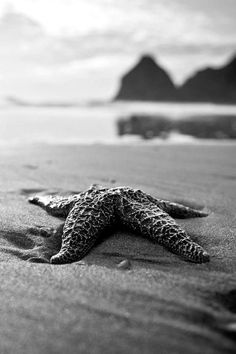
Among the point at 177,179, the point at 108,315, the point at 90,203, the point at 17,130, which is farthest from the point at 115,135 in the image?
the point at 108,315

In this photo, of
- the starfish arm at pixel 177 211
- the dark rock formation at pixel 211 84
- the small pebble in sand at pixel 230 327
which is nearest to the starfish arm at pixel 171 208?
the starfish arm at pixel 177 211

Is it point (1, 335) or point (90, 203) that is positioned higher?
point (90, 203)

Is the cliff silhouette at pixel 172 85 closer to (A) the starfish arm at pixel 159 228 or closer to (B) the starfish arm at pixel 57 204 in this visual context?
(B) the starfish arm at pixel 57 204

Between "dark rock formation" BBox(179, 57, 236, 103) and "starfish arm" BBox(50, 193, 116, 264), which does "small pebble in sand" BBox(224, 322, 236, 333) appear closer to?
"starfish arm" BBox(50, 193, 116, 264)

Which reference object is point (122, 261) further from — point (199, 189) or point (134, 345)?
point (199, 189)

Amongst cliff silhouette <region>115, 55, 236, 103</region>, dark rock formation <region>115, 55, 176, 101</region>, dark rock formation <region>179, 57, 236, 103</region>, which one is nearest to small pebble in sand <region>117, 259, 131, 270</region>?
cliff silhouette <region>115, 55, 236, 103</region>

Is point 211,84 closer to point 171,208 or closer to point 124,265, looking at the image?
point 171,208

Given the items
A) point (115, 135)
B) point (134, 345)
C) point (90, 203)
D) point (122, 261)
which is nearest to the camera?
point (134, 345)
